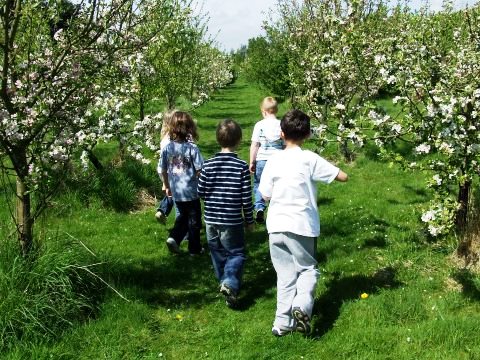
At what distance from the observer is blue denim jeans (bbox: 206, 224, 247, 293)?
5.30 metres

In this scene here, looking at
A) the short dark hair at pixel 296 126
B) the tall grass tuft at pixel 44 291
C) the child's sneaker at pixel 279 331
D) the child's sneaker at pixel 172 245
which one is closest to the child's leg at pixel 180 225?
the child's sneaker at pixel 172 245

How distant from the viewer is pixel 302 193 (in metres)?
4.61

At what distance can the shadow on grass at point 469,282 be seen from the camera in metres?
5.00

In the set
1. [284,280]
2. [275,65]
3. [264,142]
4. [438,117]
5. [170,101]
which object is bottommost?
[284,280]

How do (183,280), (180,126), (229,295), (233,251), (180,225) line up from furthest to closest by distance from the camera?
(180,225), (180,126), (183,280), (233,251), (229,295)

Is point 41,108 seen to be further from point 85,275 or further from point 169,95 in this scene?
point 169,95

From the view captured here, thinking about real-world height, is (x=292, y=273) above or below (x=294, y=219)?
below

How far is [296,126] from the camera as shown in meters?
4.72

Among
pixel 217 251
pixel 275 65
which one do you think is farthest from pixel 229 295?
pixel 275 65

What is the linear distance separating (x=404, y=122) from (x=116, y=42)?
3.10m

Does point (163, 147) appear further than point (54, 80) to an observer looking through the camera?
Yes

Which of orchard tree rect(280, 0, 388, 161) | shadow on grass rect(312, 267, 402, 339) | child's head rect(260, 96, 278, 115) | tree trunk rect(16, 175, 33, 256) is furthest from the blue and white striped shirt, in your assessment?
orchard tree rect(280, 0, 388, 161)

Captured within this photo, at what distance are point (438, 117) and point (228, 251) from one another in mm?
2586

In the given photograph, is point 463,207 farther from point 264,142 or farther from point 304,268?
point 264,142
